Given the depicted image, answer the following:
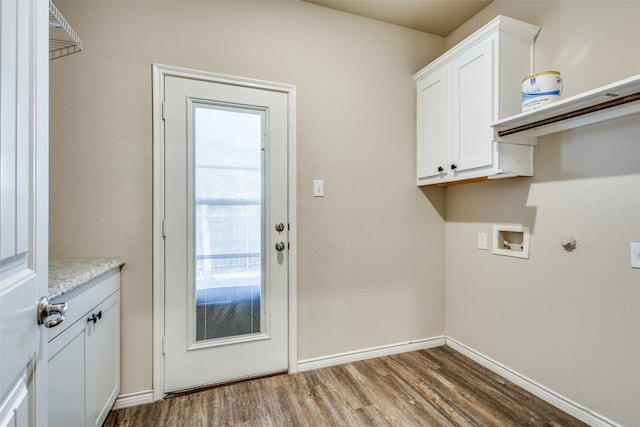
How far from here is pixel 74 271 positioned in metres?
1.42

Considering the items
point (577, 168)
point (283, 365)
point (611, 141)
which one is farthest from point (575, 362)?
point (283, 365)

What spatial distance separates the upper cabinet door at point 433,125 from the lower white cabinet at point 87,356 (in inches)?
89.1

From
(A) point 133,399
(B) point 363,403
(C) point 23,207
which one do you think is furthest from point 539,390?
(C) point 23,207

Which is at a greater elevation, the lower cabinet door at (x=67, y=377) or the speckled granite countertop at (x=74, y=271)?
the speckled granite countertop at (x=74, y=271)

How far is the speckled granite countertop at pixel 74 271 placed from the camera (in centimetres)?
115

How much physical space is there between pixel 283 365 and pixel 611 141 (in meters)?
2.37

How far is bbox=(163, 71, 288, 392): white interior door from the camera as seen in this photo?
1980mm

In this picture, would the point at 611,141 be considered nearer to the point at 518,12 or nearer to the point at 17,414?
the point at 518,12

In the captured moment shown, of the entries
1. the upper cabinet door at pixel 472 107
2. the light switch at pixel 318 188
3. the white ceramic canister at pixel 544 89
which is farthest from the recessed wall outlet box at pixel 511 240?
the light switch at pixel 318 188

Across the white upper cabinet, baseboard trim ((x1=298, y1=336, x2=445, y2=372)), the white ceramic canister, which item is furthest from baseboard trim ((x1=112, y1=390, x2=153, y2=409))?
the white ceramic canister

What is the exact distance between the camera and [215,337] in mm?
2082

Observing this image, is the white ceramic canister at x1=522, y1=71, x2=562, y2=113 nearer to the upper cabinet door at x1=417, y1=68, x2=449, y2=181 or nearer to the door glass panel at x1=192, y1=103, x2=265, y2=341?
the upper cabinet door at x1=417, y1=68, x2=449, y2=181

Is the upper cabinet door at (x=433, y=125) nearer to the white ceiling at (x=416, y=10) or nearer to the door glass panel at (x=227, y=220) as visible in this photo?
the white ceiling at (x=416, y=10)

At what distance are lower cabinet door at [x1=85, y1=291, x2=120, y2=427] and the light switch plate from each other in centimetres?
260
